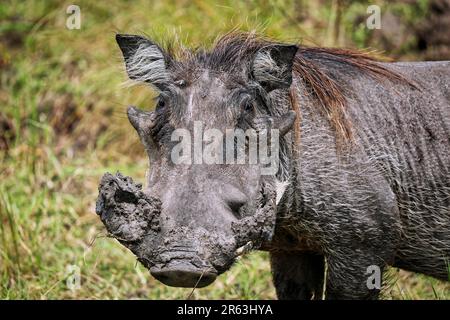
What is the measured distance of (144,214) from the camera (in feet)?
9.41

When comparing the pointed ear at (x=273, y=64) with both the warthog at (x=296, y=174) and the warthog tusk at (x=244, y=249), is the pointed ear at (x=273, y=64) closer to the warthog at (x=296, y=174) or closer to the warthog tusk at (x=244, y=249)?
the warthog at (x=296, y=174)

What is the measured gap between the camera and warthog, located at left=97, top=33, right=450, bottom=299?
2881 mm

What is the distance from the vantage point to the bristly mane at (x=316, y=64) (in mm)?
3400

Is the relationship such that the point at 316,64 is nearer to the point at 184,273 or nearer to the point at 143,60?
the point at 143,60

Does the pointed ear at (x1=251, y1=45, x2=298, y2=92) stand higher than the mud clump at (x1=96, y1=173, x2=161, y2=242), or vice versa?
the pointed ear at (x1=251, y1=45, x2=298, y2=92)

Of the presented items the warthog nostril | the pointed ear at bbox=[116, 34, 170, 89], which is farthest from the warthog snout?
the pointed ear at bbox=[116, 34, 170, 89]

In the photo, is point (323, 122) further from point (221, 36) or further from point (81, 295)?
point (81, 295)

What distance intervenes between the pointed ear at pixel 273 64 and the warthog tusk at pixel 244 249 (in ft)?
2.36

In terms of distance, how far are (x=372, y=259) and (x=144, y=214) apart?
115 cm

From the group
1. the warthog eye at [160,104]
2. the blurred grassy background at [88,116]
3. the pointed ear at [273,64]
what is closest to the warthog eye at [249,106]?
the pointed ear at [273,64]

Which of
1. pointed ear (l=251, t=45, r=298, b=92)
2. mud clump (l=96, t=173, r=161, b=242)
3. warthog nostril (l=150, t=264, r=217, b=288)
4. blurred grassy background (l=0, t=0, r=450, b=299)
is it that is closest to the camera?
warthog nostril (l=150, t=264, r=217, b=288)

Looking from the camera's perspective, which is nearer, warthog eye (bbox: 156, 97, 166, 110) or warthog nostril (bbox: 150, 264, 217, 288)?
warthog nostril (bbox: 150, 264, 217, 288)

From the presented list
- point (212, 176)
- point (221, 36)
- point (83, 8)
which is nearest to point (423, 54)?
point (83, 8)

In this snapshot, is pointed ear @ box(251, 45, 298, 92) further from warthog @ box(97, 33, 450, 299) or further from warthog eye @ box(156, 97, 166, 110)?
warthog eye @ box(156, 97, 166, 110)
